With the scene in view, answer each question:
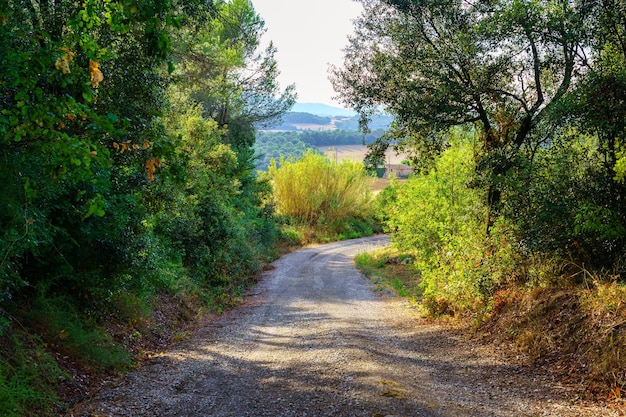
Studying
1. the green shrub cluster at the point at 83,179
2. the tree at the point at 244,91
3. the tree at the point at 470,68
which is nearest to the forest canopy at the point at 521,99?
the tree at the point at 470,68

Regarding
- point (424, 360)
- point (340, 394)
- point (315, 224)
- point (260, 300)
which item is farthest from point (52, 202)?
point (315, 224)

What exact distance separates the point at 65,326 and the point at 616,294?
23.7 feet

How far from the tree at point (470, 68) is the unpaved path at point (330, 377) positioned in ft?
11.2

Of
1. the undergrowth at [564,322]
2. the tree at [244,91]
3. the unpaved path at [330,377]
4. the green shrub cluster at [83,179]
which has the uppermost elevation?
the tree at [244,91]

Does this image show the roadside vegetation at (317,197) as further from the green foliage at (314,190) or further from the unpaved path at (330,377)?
the unpaved path at (330,377)

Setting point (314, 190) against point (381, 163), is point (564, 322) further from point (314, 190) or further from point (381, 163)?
point (314, 190)

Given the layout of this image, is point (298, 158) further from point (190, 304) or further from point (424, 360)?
point (424, 360)

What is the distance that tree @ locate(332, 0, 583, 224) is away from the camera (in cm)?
834

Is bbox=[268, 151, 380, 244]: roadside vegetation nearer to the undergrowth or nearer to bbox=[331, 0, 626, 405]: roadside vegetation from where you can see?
bbox=[331, 0, 626, 405]: roadside vegetation

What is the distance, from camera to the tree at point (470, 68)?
834 cm

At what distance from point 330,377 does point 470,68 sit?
660cm

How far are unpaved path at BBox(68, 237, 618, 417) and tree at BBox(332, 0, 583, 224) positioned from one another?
3.41m

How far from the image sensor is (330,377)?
6312 mm

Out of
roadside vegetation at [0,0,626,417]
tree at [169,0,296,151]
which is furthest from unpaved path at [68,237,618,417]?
tree at [169,0,296,151]
